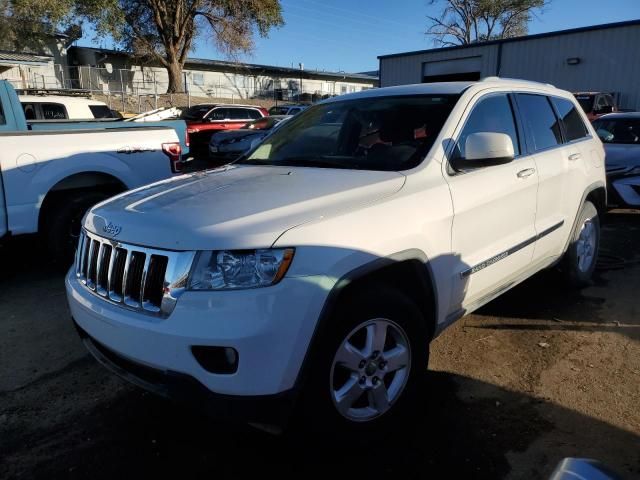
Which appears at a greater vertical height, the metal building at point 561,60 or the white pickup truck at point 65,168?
the metal building at point 561,60

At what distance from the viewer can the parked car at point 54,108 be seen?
10.4 metres

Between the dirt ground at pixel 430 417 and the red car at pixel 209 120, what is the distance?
12777 millimetres

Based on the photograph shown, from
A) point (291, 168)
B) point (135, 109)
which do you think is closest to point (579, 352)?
point (291, 168)

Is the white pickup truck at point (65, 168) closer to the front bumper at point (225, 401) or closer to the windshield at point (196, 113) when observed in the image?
the front bumper at point (225, 401)

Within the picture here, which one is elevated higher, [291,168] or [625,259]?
[291,168]

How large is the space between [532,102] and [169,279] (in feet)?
10.5

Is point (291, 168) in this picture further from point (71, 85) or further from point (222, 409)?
point (71, 85)

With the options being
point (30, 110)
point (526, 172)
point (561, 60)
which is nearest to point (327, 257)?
point (526, 172)

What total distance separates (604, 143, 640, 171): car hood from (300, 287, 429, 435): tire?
620cm

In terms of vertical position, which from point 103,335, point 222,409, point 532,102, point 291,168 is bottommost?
point 222,409

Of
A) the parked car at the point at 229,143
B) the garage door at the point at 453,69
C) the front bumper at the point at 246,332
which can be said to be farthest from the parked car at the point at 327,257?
the garage door at the point at 453,69

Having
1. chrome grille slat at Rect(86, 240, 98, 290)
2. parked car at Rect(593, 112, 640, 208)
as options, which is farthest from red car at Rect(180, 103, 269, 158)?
chrome grille slat at Rect(86, 240, 98, 290)

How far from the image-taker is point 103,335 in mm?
2451

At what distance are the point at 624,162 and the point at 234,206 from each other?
22.8 ft
